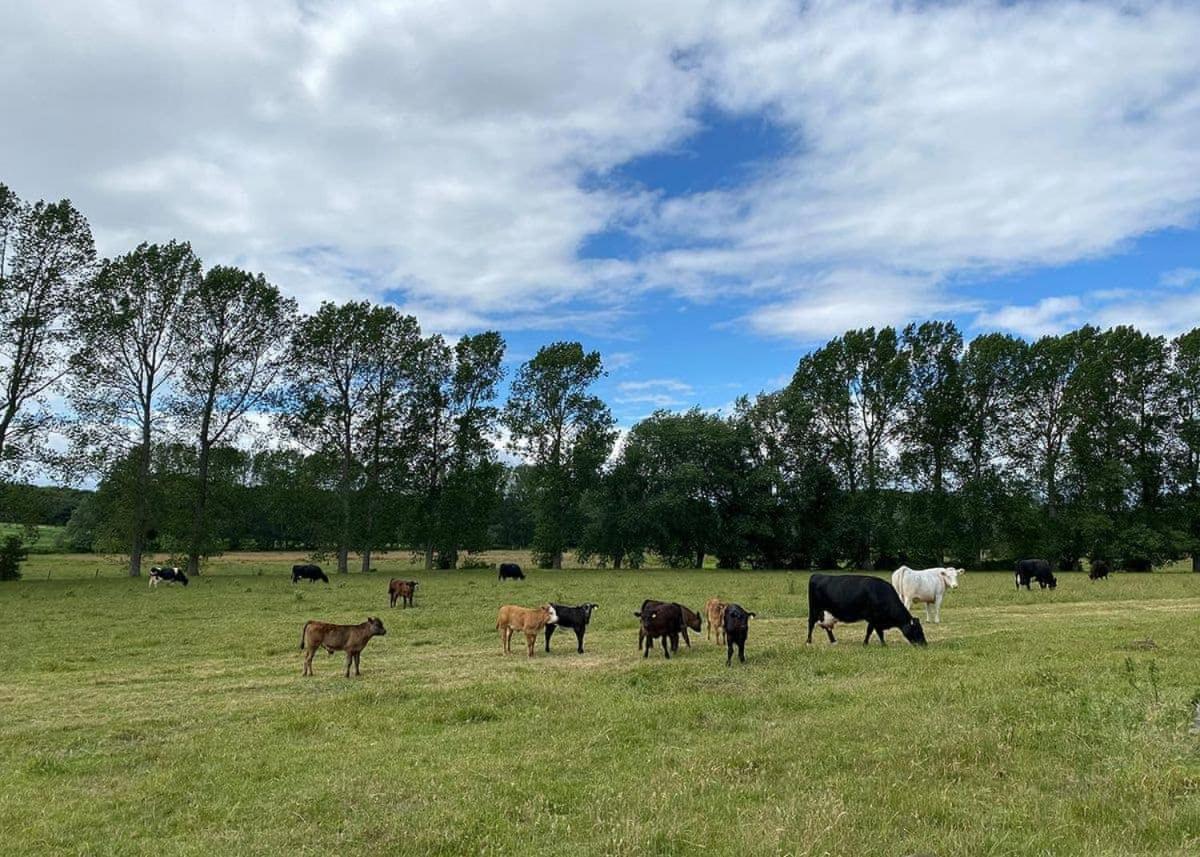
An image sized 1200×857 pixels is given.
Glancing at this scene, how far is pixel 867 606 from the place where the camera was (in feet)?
54.7

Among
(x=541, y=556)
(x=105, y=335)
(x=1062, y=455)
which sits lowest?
(x=541, y=556)

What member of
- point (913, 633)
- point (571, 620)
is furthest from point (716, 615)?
point (913, 633)

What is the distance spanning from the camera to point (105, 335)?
131 feet

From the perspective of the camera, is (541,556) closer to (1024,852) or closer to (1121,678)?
(1121,678)

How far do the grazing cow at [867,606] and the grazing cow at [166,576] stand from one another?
3235 centimetres

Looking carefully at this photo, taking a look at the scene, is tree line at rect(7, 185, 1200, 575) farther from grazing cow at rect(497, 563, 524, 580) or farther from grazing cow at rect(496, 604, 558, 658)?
grazing cow at rect(496, 604, 558, 658)

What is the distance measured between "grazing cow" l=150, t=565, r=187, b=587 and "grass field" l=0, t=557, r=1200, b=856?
20784 mm

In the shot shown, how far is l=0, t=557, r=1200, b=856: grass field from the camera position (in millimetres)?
6008

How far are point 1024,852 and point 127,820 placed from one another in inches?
298

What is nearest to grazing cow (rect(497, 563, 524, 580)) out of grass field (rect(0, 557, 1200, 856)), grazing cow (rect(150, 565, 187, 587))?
grazing cow (rect(150, 565, 187, 587))

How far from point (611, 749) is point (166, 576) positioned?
3564 centimetres

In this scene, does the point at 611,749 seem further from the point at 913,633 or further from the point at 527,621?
the point at 913,633

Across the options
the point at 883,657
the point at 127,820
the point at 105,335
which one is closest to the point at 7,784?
the point at 127,820

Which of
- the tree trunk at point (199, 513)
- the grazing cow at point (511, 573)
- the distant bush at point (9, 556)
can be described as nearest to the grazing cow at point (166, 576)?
the tree trunk at point (199, 513)
